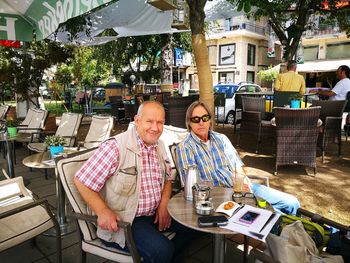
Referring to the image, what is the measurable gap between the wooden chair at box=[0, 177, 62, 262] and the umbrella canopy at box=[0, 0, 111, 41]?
256 centimetres

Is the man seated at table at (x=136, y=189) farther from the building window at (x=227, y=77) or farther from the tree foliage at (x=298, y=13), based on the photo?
the building window at (x=227, y=77)

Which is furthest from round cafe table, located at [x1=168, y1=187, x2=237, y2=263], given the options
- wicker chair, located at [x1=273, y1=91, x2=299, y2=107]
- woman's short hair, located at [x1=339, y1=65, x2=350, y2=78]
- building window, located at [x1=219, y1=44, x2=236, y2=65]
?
building window, located at [x1=219, y1=44, x2=236, y2=65]

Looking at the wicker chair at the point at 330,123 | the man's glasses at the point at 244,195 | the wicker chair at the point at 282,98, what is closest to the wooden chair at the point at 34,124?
the man's glasses at the point at 244,195

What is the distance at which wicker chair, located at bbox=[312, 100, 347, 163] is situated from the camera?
5.50 metres

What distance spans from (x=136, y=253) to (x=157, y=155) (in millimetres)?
742

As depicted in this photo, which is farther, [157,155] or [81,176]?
[157,155]

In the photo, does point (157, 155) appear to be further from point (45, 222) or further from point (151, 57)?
point (151, 57)

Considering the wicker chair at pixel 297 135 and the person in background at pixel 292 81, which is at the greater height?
the person in background at pixel 292 81

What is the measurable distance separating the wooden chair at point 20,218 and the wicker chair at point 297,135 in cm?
360

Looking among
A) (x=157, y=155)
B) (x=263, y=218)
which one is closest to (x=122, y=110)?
(x=157, y=155)

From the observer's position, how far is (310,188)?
4.14 meters

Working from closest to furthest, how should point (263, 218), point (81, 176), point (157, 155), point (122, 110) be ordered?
point (263, 218)
point (81, 176)
point (157, 155)
point (122, 110)

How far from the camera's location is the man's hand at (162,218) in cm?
211

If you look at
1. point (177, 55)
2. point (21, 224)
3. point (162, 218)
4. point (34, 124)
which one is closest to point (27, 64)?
point (34, 124)
